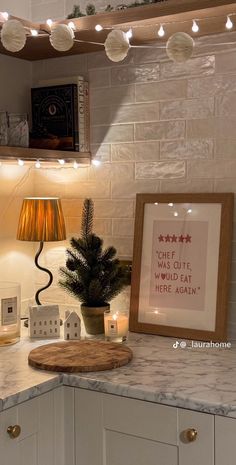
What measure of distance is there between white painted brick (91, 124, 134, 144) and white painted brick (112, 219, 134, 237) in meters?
0.31

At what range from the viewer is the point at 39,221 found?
91.0 inches

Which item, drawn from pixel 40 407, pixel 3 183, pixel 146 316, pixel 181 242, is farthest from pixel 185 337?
pixel 3 183

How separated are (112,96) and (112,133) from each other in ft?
0.47

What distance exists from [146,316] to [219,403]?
748 millimetres

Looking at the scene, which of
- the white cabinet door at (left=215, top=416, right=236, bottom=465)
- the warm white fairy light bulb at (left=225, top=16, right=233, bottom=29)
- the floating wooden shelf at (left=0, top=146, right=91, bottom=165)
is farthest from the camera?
the floating wooden shelf at (left=0, top=146, right=91, bottom=165)

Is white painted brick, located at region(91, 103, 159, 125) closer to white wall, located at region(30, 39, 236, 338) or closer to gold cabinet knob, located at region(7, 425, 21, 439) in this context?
white wall, located at region(30, 39, 236, 338)

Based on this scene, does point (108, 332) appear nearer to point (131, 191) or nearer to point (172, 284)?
point (172, 284)

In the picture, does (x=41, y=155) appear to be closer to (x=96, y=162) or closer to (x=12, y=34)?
(x=96, y=162)

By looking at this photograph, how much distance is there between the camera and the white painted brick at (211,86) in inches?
84.5

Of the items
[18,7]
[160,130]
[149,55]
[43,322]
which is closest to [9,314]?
[43,322]

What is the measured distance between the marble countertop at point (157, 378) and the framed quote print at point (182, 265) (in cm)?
14

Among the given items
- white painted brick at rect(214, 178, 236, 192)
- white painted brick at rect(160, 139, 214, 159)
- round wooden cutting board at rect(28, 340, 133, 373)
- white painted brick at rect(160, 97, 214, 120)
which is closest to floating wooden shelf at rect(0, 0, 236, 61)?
white painted brick at rect(160, 97, 214, 120)

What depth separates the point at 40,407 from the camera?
5.63 feet

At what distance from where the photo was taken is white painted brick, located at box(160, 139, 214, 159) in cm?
221
